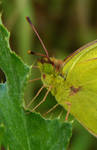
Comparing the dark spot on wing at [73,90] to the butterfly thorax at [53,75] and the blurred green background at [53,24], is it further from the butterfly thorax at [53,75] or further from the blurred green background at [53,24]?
the blurred green background at [53,24]

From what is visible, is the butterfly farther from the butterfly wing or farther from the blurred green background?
the blurred green background

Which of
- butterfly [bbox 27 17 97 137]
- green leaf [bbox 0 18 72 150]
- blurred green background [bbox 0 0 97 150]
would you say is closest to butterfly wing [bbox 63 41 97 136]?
butterfly [bbox 27 17 97 137]

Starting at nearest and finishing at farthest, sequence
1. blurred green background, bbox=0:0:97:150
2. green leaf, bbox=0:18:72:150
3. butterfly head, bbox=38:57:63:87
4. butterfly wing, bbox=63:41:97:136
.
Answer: green leaf, bbox=0:18:72:150 → butterfly head, bbox=38:57:63:87 → butterfly wing, bbox=63:41:97:136 → blurred green background, bbox=0:0:97:150

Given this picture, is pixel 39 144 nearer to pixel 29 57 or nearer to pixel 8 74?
pixel 8 74

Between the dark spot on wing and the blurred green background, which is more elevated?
the blurred green background

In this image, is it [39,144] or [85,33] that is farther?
[85,33]

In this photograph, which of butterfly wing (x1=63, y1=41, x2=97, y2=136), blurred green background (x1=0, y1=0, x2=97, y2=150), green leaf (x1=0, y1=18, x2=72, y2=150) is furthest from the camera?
blurred green background (x1=0, y1=0, x2=97, y2=150)

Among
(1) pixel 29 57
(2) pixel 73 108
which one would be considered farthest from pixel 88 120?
(1) pixel 29 57
